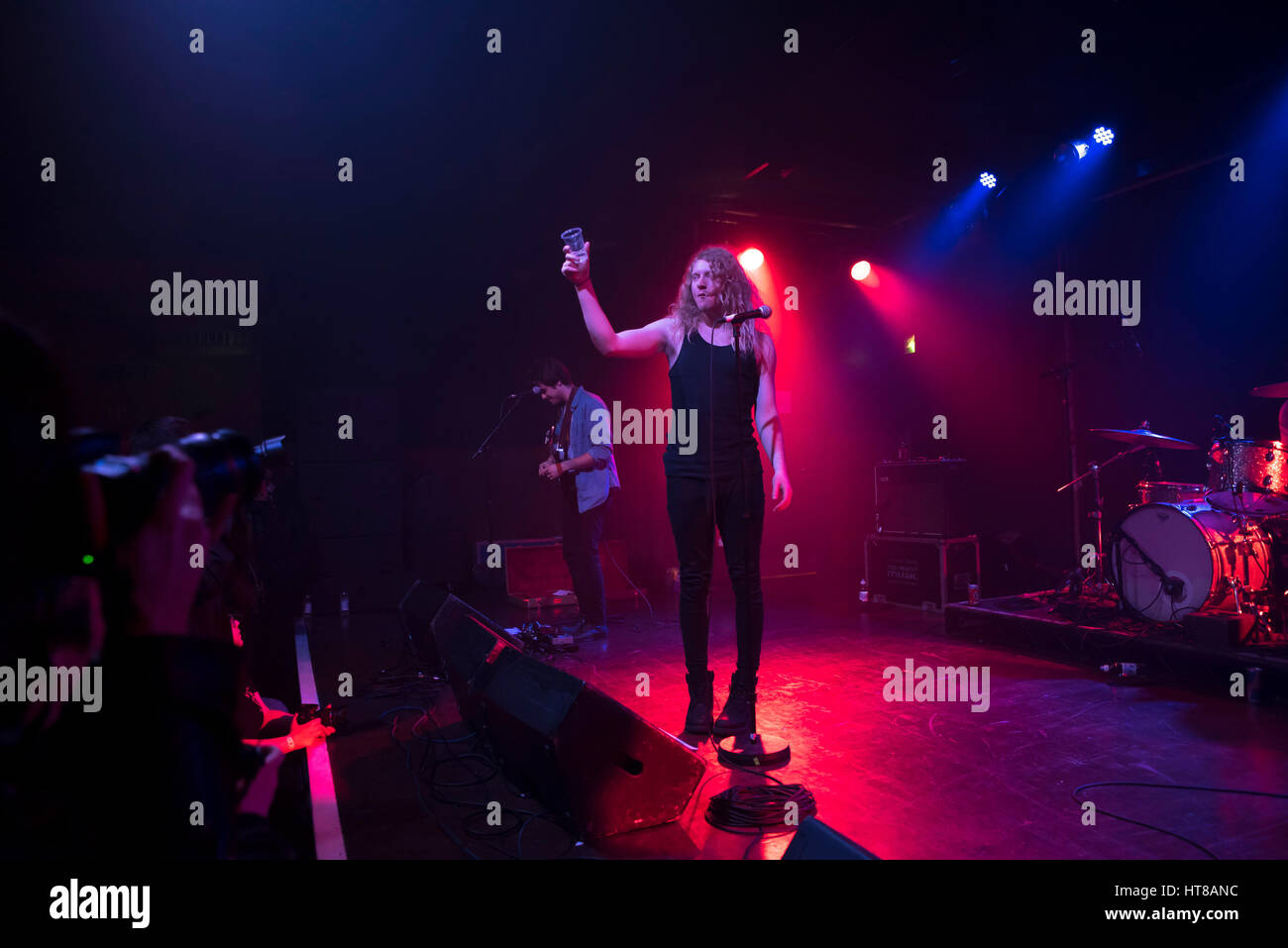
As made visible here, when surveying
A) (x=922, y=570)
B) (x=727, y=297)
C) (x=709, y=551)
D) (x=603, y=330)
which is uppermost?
(x=727, y=297)

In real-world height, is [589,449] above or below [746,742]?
above

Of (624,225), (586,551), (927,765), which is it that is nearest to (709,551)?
(927,765)

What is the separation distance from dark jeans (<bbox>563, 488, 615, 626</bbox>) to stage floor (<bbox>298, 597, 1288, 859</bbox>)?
0.63m

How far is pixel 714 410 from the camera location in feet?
9.71

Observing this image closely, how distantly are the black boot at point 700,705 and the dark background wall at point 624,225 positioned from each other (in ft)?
12.1

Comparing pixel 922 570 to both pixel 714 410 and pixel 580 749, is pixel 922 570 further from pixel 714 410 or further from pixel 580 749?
pixel 580 749

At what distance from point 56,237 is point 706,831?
7.10 metres

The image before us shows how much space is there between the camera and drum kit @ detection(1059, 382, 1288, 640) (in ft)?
12.8

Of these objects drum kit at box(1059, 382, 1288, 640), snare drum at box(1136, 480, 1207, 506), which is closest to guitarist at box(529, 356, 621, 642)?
drum kit at box(1059, 382, 1288, 640)

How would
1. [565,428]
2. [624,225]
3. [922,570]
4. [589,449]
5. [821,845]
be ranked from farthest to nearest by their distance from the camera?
1. [624,225]
2. [922,570]
3. [565,428]
4. [589,449]
5. [821,845]

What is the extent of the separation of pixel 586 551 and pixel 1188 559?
3.48 meters

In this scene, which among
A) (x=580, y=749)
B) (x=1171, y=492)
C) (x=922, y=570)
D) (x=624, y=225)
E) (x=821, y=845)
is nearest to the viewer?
(x=821, y=845)

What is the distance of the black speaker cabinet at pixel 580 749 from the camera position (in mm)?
1991

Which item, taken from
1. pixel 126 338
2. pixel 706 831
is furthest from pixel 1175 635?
pixel 126 338
